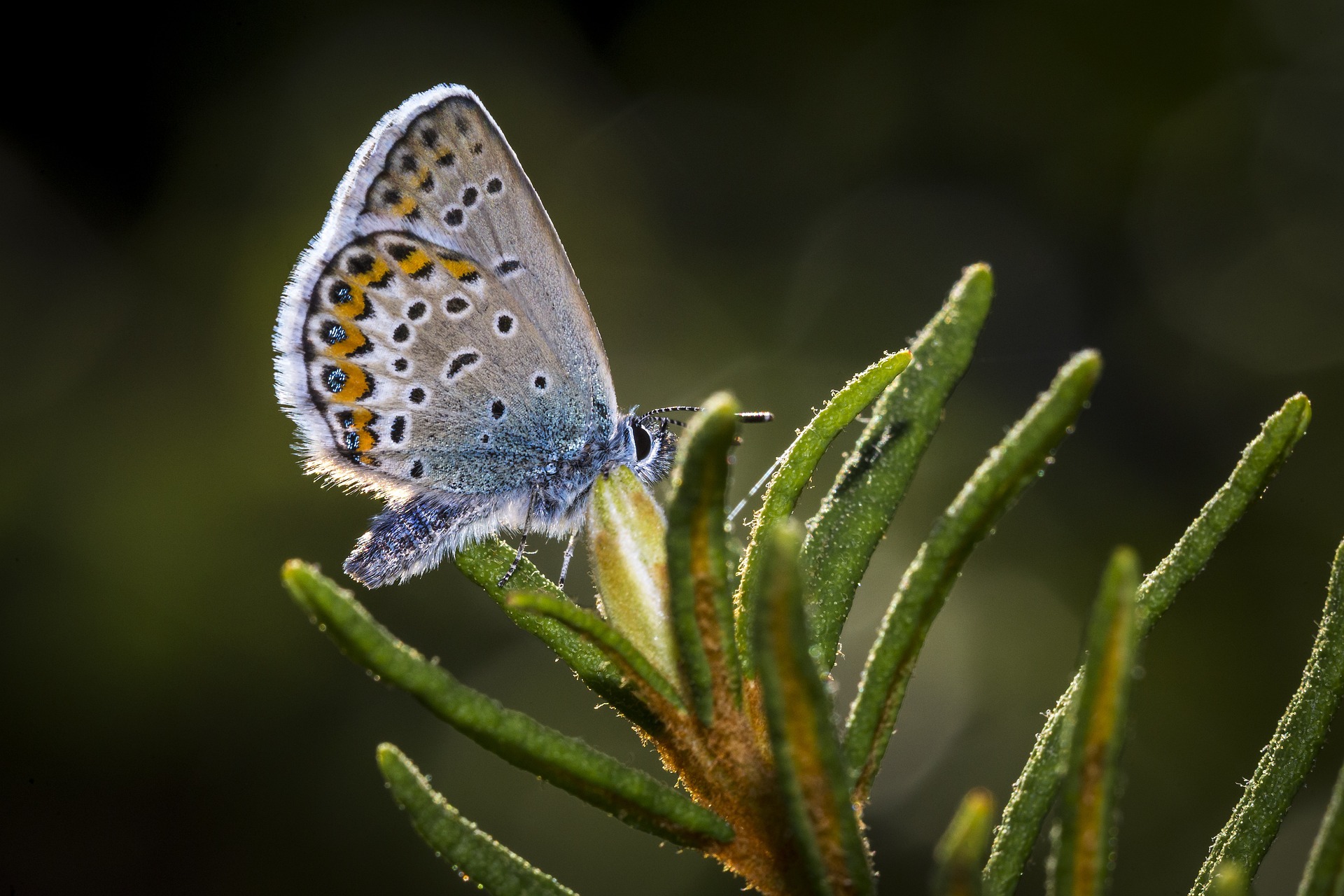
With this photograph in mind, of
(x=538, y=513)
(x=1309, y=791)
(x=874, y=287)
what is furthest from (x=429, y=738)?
(x=1309, y=791)

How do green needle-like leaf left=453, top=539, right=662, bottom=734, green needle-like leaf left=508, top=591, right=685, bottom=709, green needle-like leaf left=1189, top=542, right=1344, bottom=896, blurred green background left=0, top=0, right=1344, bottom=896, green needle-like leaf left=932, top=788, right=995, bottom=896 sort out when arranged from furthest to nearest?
→ blurred green background left=0, top=0, right=1344, bottom=896
green needle-like leaf left=453, top=539, right=662, bottom=734
green needle-like leaf left=1189, top=542, right=1344, bottom=896
green needle-like leaf left=508, top=591, right=685, bottom=709
green needle-like leaf left=932, top=788, right=995, bottom=896

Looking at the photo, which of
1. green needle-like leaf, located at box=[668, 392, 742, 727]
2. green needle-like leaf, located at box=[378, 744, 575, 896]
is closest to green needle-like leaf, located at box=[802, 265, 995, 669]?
green needle-like leaf, located at box=[668, 392, 742, 727]

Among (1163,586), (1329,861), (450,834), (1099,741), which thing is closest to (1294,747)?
Result: (1163,586)

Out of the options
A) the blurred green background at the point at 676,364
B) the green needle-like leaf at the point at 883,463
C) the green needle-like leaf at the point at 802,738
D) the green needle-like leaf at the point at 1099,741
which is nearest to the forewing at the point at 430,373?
the blurred green background at the point at 676,364

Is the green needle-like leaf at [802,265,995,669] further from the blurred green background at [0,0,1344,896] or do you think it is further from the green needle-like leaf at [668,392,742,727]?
the blurred green background at [0,0,1344,896]

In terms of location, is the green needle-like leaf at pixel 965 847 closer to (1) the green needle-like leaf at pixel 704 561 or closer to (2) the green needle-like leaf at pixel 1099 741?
(2) the green needle-like leaf at pixel 1099 741

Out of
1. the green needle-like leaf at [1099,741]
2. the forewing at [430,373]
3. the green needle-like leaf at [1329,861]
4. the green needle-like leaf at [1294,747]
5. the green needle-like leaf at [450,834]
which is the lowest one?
the green needle-like leaf at [1294,747]
